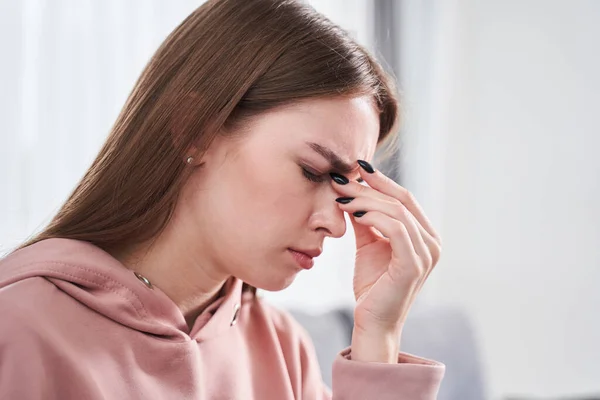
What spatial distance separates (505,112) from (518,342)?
972 mm

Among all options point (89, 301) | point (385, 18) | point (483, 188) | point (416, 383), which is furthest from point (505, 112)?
point (89, 301)

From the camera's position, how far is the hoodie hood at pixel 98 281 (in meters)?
1.09

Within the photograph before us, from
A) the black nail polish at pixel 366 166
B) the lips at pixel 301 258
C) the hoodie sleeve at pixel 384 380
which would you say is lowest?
the hoodie sleeve at pixel 384 380

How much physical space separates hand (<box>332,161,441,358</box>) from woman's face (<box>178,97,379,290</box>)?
0.18 feet

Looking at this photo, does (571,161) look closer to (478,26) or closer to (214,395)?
(478,26)

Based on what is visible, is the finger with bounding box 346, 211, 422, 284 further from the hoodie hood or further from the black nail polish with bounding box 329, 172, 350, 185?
the hoodie hood

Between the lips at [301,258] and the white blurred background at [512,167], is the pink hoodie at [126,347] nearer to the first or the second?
the lips at [301,258]

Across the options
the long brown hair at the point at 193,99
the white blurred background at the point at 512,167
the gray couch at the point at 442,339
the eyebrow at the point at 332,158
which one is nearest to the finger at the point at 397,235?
the eyebrow at the point at 332,158

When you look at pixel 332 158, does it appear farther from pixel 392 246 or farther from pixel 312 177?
pixel 392 246

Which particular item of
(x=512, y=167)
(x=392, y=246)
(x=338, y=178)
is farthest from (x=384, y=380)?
(x=512, y=167)

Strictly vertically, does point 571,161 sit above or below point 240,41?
below

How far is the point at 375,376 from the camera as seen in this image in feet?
4.21

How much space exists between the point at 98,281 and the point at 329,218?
0.36 meters

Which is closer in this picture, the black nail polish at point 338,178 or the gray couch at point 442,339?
the black nail polish at point 338,178
